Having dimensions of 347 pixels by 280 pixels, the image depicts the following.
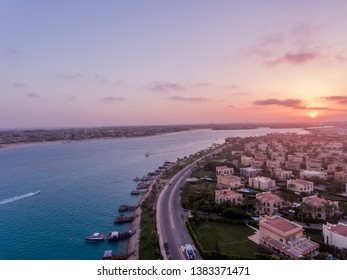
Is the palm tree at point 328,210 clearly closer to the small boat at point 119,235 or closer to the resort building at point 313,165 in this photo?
the small boat at point 119,235

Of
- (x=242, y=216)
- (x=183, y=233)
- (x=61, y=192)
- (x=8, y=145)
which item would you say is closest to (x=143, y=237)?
(x=183, y=233)

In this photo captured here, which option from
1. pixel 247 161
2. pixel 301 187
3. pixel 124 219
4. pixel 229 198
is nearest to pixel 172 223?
pixel 124 219

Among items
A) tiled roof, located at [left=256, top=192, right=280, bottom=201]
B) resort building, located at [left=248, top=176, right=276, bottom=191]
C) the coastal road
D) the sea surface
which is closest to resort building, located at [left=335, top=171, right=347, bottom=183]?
resort building, located at [left=248, top=176, right=276, bottom=191]

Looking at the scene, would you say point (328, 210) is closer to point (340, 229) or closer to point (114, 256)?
point (340, 229)

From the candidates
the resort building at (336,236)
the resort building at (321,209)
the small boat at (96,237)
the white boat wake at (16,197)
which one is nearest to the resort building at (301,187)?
the resort building at (321,209)

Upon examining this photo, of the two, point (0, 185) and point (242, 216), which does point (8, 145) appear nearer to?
point (0, 185)
